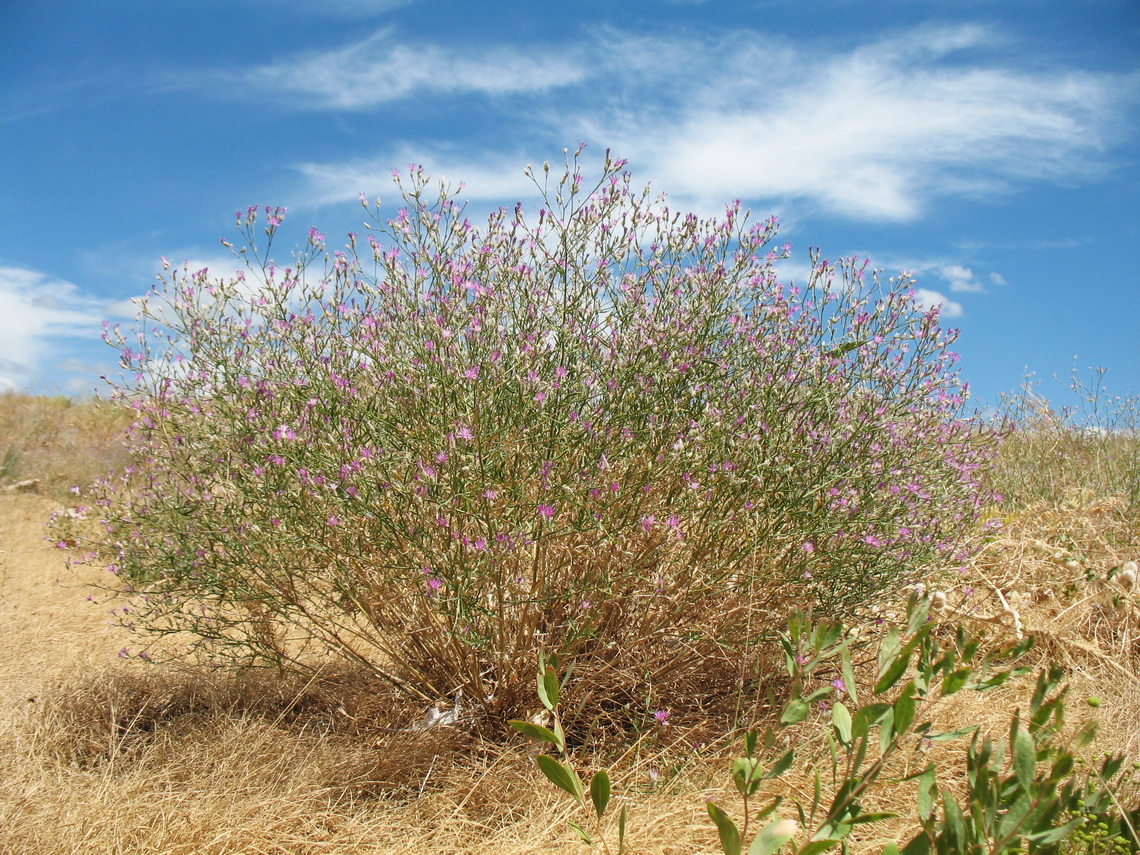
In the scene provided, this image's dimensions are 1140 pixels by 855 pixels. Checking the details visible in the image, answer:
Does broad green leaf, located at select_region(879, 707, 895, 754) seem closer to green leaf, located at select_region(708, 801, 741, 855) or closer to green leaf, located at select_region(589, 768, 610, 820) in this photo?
green leaf, located at select_region(708, 801, 741, 855)

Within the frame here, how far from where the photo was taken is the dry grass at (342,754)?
2885mm

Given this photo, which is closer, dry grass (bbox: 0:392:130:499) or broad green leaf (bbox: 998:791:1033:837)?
broad green leaf (bbox: 998:791:1033:837)

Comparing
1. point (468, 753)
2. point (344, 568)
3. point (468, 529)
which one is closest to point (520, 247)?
point (468, 529)

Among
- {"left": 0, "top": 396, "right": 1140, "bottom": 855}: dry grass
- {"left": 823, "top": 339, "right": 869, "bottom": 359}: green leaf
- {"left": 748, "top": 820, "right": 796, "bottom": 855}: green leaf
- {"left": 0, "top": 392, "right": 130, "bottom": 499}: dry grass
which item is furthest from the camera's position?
{"left": 0, "top": 392, "right": 130, "bottom": 499}: dry grass

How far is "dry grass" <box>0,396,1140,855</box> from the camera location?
288 cm

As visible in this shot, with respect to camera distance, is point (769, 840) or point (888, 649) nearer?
point (769, 840)

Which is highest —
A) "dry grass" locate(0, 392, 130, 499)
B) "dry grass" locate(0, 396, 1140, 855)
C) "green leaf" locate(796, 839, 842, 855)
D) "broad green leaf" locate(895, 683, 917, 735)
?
"dry grass" locate(0, 392, 130, 499)

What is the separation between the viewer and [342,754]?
3541 millimetres

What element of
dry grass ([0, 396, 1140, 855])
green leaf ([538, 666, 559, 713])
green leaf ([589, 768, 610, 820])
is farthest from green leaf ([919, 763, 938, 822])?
dry grass ([0, 396, 1140, 855])

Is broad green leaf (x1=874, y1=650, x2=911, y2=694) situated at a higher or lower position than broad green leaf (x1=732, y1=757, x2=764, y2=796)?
higher

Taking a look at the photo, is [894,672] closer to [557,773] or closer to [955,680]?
[955,680]

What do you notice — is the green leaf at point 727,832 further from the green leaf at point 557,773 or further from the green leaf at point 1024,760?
the green leaf at point 1024,760

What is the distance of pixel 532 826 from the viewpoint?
2.86 meters

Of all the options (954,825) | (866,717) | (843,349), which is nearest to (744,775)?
(866,717)
